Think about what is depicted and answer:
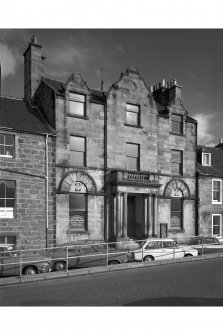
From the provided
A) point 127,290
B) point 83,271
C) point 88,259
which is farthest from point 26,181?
point 127,290

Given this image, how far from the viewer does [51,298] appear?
345 inches

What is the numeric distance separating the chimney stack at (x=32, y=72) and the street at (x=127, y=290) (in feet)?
39.3

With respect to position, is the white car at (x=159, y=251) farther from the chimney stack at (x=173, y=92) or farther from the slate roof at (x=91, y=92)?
the chimney stack at (x=173, y=92)

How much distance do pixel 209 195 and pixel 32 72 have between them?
45.0 ft

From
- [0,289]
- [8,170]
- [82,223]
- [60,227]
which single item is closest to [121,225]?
[82,223]

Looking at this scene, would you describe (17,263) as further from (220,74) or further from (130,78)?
(130,78)

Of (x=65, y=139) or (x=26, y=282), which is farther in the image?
(x=65, y=139)

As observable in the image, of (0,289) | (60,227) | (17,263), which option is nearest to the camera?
(0,289)

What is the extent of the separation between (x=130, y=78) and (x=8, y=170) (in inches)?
357

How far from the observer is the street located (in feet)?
27.4

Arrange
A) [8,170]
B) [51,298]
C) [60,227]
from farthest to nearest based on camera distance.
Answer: [60,227]
[8,170]
[51,298]

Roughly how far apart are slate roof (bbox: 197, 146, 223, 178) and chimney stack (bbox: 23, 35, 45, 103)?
11.6 meters

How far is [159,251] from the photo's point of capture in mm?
15766

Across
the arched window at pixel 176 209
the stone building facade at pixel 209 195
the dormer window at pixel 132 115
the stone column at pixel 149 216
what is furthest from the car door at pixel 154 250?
the stone building facade at pixel 209 195
